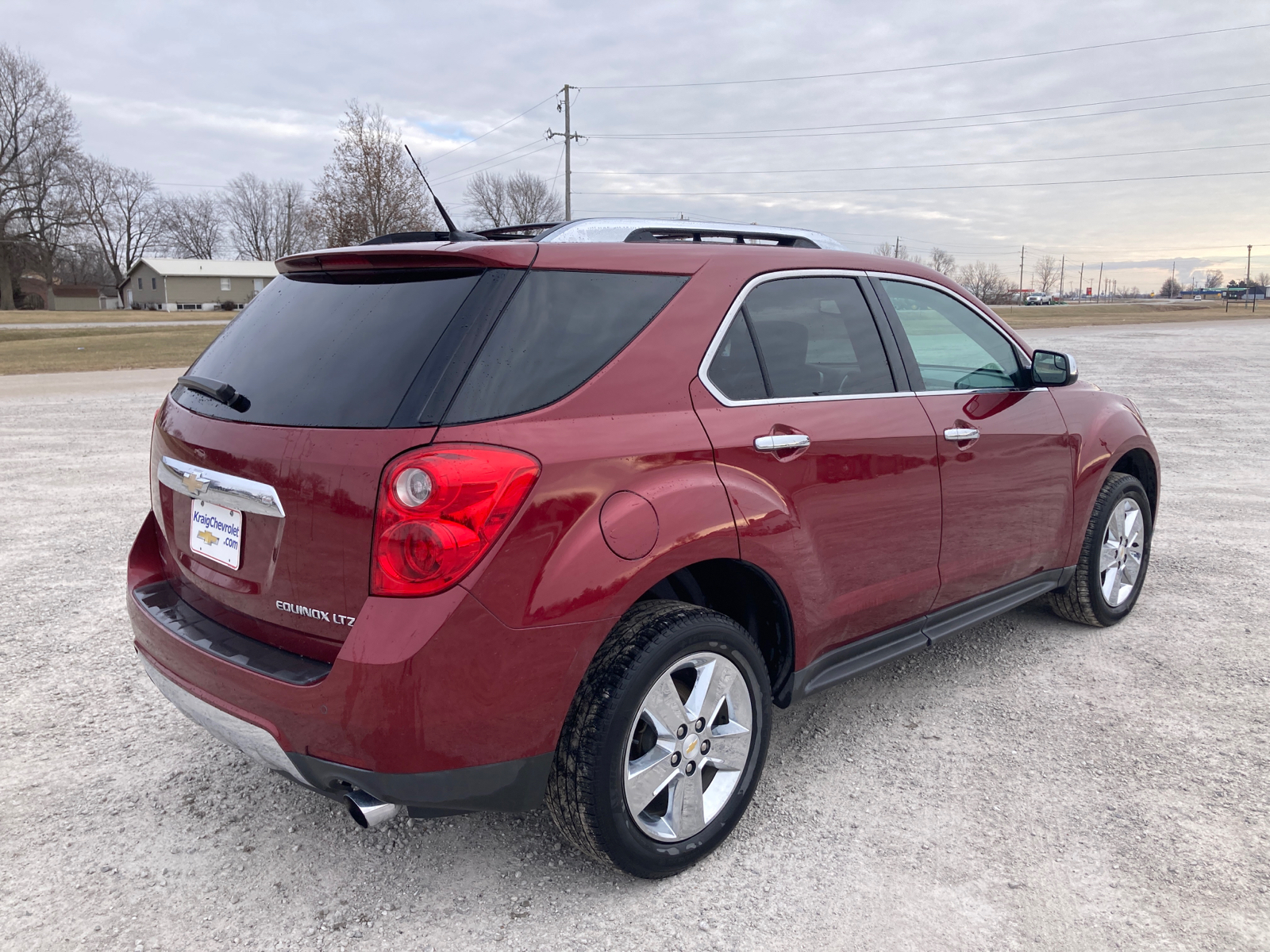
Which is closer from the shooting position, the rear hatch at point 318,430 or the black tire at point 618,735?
the rear hatch at point 318,430

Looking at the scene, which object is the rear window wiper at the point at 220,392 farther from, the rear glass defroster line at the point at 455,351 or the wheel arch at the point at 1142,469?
the wheel arch at the point at 1142,469

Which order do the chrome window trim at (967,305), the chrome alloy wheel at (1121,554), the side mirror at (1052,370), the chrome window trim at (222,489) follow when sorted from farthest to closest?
1. the chrome alloy wheel at (1121,554)
2. the side mirror at (1052,370)
3. the chrome window trim at (967,305)
4. the chrome window trim at (222,489)

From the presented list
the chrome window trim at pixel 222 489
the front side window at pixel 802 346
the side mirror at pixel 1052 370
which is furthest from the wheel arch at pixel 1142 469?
the chrome window trim at pixel 222 489

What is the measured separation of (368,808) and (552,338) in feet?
4.06

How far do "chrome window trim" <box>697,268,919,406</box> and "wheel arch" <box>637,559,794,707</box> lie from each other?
49 centimetres

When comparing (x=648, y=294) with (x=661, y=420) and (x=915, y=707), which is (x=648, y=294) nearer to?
(x=661, y=420)

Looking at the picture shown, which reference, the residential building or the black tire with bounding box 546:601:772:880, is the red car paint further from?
the residential building

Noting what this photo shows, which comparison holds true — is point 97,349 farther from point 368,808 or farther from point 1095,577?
point 368,808

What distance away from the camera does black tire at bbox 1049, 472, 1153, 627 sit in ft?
14.1

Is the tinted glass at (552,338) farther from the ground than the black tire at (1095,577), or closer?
farther from the ground

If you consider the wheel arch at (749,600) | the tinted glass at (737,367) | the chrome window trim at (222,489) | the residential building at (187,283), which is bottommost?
the wheel arch at (749,600)

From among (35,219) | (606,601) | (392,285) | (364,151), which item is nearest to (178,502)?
(392,285)

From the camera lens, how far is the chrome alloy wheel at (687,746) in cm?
249

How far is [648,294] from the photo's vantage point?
Answer: 8.62ft
